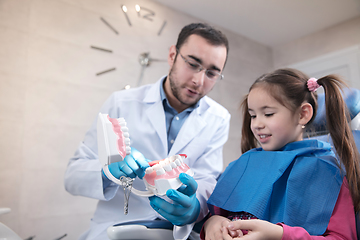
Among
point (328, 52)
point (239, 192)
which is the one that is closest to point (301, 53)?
point (328, 52)

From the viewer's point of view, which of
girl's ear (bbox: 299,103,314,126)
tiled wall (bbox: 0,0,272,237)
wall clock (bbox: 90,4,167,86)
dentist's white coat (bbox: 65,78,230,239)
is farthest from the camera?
wall clock (bbox: 90,4,167,86)

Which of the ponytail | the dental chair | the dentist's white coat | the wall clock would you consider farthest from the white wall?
the ponytail

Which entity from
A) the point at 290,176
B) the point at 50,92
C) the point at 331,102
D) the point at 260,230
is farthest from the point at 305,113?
the point at 50,92

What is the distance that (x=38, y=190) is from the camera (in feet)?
6.55

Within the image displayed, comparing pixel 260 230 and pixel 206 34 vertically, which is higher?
pixel 206 34

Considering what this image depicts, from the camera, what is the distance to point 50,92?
2104 millimetres

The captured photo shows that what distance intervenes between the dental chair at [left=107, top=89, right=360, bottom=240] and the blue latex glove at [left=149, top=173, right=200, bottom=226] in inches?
2.9

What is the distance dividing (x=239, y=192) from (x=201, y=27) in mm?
958

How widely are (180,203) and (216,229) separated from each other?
15 cm

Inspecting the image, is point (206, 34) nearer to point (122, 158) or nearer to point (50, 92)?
point (122, 158)

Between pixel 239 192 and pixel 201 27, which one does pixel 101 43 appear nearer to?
pixel 201 27

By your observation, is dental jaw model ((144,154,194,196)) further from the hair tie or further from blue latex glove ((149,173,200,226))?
the hair tie

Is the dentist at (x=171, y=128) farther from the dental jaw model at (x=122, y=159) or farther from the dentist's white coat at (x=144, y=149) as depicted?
the dental jaw model at (x=122, y=159)

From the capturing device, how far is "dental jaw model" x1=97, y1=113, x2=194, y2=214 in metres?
0.75
